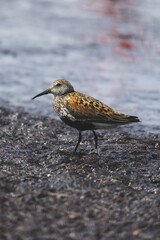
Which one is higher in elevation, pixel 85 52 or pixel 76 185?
pixel 85 52

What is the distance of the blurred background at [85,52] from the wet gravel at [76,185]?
1.75 meters

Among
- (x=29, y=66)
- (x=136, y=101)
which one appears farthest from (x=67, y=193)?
(x=29, y=66)

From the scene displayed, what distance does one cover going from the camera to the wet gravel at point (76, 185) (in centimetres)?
485

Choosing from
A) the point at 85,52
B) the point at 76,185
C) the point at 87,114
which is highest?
the point at 85,52

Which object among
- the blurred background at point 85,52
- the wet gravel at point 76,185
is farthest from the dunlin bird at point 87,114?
the blurred background at point 85,52

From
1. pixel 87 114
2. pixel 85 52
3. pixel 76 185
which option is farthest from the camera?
pixel 85 52

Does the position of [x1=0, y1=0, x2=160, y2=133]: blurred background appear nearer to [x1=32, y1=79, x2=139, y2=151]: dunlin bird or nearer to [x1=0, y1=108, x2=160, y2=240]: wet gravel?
[x1=0, y1=108, x2=160, y2=240]: wet gravel

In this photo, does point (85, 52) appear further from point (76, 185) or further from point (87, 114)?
point (76, 185)

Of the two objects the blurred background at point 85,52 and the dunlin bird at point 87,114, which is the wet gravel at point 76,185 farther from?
the blurred background at point 85,52

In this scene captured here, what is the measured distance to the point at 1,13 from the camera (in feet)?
70.6

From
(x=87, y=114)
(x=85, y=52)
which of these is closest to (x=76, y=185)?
(x=87, y=114)

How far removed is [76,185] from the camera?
5.91 metres

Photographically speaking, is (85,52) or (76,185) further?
(85,52)

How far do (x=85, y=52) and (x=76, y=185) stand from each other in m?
10.8
